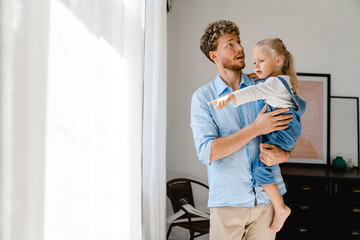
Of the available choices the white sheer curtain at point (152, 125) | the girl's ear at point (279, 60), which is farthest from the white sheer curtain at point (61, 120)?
the white sheer curtain at point (152, 125)

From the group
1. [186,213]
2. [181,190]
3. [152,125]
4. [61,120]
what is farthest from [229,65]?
[181,190]

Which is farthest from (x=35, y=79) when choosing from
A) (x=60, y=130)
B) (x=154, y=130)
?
A: (x=154, y=130)

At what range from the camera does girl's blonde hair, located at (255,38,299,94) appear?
1375mm

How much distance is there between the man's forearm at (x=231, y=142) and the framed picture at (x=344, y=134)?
107 inches

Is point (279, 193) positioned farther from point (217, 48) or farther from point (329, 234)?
point (329, 234)

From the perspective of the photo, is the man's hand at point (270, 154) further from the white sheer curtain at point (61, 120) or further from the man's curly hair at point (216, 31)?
the white sheer curtain at point (61, 120)

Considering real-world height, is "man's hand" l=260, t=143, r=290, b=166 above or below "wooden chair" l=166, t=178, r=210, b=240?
above

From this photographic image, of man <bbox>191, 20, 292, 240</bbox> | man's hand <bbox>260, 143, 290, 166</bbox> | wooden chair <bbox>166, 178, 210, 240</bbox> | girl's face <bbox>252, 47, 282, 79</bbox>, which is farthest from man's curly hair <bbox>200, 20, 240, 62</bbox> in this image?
wooden chair <bbox>166, 178, 210, 240</bbox>

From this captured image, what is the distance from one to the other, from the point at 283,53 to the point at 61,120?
122 cm

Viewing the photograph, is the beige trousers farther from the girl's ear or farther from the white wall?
the white wall

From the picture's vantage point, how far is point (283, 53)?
139 centimetres

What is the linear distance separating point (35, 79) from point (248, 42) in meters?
3.37

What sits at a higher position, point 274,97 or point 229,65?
point 229,65

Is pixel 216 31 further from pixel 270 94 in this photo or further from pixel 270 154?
pixel 270 154
